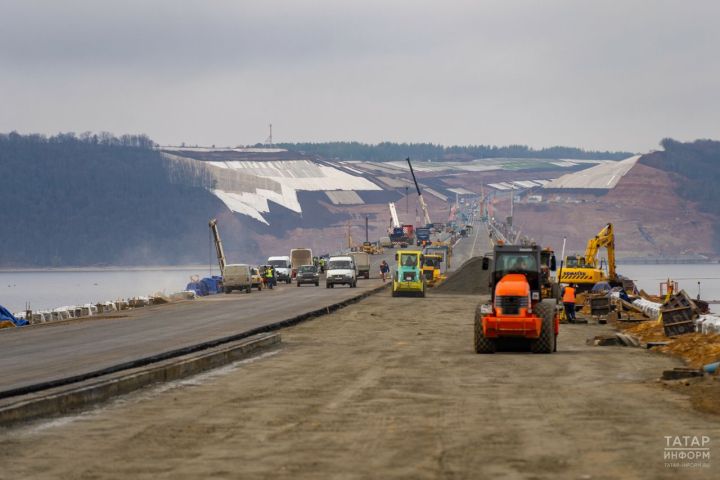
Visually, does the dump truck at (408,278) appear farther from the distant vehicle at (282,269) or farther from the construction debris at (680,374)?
→ the construction debris at (680,374)

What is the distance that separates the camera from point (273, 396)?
2183 cm

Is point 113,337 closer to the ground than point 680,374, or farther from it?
closer to the ground

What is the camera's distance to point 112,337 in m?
40.8

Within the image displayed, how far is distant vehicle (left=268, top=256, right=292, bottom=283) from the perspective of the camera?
12462cm

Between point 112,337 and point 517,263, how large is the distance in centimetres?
1457

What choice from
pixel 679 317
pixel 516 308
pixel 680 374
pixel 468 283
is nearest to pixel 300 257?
pixel 468 283

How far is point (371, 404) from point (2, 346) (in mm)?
21006

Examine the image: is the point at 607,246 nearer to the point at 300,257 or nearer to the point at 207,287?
the point at 207,287

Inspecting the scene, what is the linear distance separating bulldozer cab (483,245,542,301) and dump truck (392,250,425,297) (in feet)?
151

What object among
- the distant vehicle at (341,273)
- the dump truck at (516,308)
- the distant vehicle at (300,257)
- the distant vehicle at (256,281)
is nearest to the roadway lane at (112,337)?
the dump truck at (516,308)

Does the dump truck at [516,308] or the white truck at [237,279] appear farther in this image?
the white truck at [237,279]

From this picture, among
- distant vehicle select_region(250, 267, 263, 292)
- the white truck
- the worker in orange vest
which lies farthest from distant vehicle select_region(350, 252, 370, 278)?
the worker in orange vest

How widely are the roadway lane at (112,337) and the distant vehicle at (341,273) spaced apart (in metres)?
32.6

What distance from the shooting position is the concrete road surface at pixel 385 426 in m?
13.8
